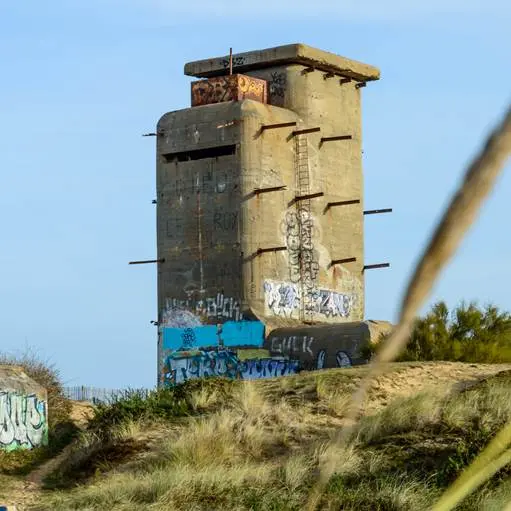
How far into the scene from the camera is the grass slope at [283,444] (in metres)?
15.9

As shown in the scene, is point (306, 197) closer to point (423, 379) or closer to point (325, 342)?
→ point (325, 342)

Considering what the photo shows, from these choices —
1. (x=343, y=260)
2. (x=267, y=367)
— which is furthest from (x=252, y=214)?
(x=267, y=367)

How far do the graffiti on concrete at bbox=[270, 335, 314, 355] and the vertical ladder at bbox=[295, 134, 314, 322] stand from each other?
328 cm

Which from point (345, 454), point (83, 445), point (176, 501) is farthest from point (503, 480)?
point (83, 445)

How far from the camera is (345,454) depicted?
1727 centimetres

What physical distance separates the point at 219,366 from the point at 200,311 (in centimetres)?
219

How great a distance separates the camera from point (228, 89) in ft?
141

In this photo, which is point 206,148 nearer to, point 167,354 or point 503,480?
point 167,354

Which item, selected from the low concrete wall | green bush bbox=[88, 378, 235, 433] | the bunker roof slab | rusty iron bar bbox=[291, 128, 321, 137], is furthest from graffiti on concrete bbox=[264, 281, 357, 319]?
green bush bbox=[88, 378, 235, 433]

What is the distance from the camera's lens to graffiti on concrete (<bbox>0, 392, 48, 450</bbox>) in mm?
22781

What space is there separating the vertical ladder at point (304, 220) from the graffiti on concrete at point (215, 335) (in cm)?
267

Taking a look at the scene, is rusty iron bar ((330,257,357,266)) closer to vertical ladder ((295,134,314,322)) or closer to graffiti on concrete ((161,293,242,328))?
vertical ladder ((295,134,314,322))

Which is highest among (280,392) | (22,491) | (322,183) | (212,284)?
(322,183)

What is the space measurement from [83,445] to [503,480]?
8635 millimetres
